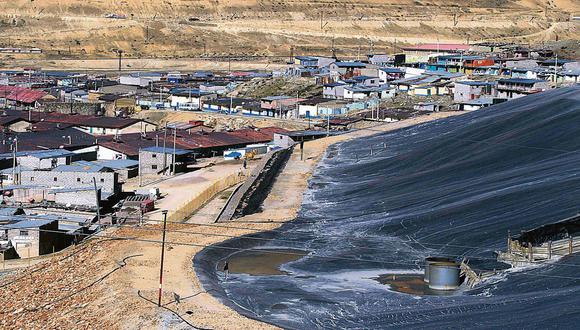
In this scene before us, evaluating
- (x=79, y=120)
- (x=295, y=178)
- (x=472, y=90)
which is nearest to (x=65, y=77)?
(x=79, y=120)

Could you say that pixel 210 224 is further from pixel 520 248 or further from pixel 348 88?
pixel 348 88

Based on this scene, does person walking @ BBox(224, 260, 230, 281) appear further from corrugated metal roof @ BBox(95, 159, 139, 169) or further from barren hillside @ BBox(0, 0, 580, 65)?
barren hillside @ BBox(0, 0, 580, 65)

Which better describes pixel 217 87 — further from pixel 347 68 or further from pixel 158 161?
pixel 158 161

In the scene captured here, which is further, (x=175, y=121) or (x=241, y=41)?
(x=241, y=41)

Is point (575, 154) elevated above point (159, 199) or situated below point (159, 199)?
above

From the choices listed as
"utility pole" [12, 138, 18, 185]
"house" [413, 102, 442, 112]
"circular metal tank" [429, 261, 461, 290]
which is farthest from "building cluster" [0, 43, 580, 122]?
"circular metal tank" [429, 261, 461, 290]

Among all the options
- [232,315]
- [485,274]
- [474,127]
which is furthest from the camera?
[474,127]

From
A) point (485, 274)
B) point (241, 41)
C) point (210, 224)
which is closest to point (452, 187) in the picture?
point (210, 224)

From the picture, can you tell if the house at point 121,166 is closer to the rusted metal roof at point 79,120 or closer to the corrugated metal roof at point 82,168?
the corrugated metal roof at point 82,168
